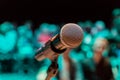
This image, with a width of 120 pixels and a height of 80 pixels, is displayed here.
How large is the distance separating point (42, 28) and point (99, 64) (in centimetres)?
53

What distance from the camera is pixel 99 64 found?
7.68 feet

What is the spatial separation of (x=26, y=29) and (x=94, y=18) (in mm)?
550

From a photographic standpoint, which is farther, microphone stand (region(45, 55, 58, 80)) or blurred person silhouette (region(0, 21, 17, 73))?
blurred person silhouette (region(0, 21, 17, 73))

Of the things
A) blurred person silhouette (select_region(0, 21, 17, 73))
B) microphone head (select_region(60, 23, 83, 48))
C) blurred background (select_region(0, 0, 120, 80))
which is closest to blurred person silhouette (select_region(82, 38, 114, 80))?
blurred background (select_region(0, 0, 120, 80))

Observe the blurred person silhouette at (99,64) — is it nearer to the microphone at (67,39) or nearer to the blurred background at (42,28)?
the blurred background at (42,28)

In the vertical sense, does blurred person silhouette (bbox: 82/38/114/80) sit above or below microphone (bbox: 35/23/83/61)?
above

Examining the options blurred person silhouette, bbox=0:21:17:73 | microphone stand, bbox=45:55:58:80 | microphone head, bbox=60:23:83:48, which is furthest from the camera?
blurred person silhouette, bbox=0:21:17:73

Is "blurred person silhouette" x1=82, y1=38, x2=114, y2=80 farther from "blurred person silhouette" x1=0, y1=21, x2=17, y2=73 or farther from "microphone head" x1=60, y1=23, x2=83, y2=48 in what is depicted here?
"microphone head" x1=60, y1=23, x2=83, y2=48

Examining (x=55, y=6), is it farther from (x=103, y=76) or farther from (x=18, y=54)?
(x=103, y=76)

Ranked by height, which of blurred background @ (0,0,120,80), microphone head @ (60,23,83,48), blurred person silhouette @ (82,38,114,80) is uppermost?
blurred background @ (0,0,120,80)

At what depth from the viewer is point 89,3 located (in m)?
2.42

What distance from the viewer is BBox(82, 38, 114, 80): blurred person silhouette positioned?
2.31 m

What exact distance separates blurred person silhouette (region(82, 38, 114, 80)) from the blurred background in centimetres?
3

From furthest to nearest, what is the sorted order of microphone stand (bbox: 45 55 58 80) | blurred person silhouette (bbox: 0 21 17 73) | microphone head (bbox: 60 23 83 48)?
blurred person silhouette (bbox: 0 21 17 73), microphone stand (bbox: 45 55 58 80), microphone head (bbox: 60 23 83 48)
